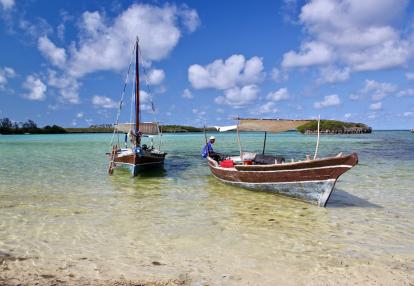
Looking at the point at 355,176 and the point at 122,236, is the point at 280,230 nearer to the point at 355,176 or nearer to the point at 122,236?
the point at 122,236

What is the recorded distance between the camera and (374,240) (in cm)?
955

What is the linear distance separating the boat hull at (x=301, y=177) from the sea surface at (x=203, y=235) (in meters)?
0.40

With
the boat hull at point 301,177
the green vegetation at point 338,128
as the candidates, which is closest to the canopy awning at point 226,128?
the boat hull at point 301,177

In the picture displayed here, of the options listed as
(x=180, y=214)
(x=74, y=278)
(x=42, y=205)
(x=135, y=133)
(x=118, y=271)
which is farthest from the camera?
(x=135, y=133)

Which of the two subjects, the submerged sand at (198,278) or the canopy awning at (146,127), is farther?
the canopy awning at (146,127)

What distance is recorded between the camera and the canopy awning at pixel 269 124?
17375mm

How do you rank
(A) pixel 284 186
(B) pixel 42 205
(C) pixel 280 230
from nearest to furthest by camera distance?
(C) pixel 280 230, (B) pixel 42 205, (A) pixel 284 186

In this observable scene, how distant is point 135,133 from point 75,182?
5116mm

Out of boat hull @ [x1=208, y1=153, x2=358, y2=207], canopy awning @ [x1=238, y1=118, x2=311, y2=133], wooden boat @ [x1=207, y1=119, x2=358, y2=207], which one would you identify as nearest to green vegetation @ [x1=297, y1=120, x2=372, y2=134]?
canopy awning @ [x1=238, y1=118, x2=311, y2=133]

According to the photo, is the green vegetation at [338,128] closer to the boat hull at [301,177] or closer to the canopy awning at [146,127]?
the canopy awning at [146,127]

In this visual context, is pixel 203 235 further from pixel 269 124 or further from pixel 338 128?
pixel 338 128

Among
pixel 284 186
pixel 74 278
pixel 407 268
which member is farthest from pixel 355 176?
pixel 74 278

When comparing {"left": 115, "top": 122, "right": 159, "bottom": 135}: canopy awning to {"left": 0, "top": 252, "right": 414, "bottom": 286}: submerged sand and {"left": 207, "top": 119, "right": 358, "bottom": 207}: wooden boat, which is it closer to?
{"left": 207, "top": 119, "right": 358, "bottom": 207}: wooden boat

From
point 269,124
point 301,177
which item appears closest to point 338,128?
point 269,124
